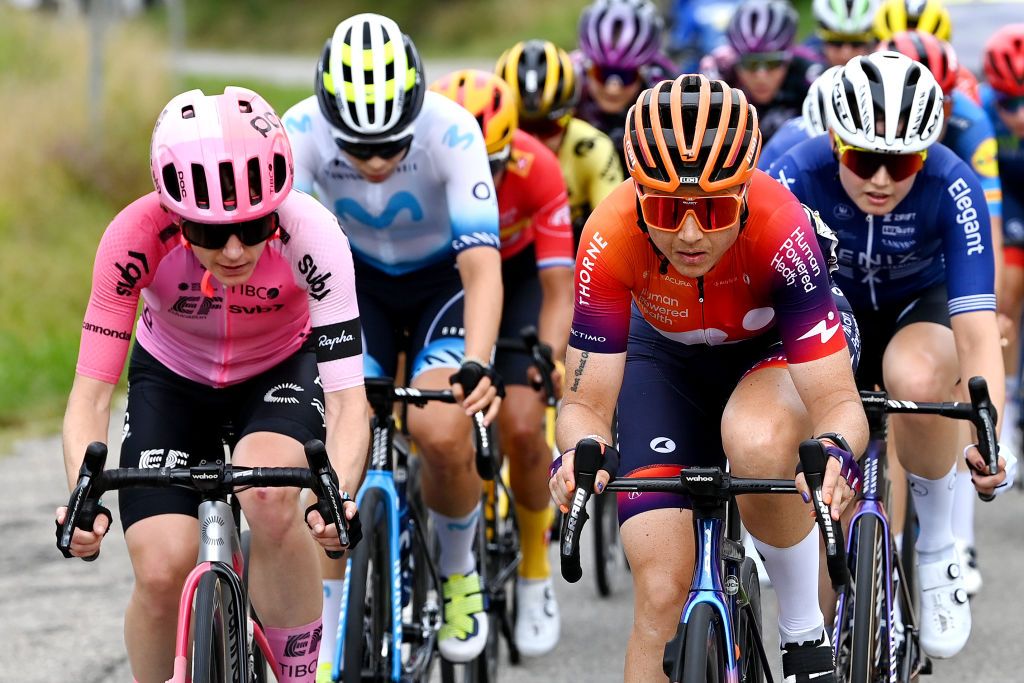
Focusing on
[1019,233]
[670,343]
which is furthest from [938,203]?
Answer: [1019,233]

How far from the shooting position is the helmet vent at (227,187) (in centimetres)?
405

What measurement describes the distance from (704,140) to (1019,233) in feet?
15.6

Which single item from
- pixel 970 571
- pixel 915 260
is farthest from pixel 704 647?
pixel 970 571

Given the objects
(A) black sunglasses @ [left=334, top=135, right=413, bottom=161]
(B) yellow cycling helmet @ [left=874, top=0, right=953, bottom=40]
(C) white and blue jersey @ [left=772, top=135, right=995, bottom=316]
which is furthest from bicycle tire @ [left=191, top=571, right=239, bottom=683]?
(B) yellow cycling helmet @ [left=874, top=0, right=953, bottom=40]

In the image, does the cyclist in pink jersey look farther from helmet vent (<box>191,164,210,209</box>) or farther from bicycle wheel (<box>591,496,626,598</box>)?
bicycle wheel (<box>591,496,626,598</box>)

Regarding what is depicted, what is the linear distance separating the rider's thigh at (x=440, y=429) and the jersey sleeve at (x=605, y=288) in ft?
4.13

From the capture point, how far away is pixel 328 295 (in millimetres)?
4355

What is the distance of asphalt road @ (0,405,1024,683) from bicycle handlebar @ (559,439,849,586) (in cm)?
200

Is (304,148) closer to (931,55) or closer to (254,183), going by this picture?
(254,183)

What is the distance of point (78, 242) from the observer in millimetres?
14180

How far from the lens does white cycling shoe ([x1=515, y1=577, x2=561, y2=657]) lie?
6.36m

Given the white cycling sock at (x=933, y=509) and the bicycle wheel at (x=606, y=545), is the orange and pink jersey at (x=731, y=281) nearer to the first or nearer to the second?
the white cycling sock at (x=933, y=509)

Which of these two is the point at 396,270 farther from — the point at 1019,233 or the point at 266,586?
the point at 1019,233

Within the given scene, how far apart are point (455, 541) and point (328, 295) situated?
1.55 meters
